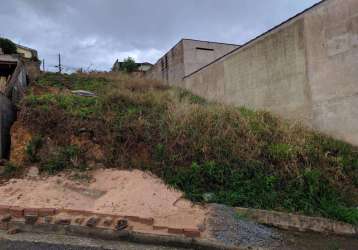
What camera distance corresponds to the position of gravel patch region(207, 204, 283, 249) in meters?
3.84

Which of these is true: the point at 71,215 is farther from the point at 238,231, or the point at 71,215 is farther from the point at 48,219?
the point at 238,231

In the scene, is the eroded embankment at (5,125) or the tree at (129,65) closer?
the eroded embankment at (5,125)

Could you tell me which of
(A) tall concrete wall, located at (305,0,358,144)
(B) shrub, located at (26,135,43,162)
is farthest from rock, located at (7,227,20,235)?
(A) tall concrete wall, located at (305,0,358,144)

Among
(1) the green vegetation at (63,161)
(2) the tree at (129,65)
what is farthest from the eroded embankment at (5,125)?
(2) the tree at (129,65)

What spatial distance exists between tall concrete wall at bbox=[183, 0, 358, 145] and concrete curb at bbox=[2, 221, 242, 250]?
4.35 metres

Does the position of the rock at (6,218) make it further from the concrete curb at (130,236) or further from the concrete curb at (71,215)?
the concrete curb at (130,236)

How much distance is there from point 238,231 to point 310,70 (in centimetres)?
472

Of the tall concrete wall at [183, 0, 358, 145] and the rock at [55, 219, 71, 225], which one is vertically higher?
the tall concrete wall at [183, 0, 358, 145]

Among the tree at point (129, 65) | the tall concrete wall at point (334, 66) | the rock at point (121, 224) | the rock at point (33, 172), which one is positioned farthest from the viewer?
the tree at point (129, 65)

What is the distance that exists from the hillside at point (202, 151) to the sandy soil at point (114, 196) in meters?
0.27

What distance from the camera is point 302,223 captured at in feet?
14.5

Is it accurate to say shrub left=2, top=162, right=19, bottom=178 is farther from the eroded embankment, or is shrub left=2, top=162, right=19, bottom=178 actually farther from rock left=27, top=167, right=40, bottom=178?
the eroded embankment

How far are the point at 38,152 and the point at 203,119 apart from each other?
3.29 metres

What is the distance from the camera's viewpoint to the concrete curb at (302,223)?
438cm
